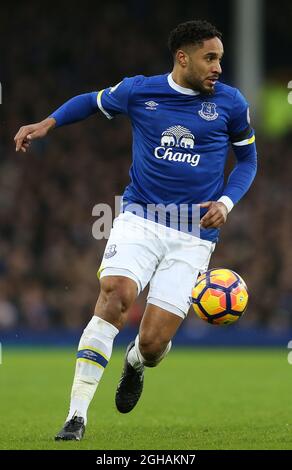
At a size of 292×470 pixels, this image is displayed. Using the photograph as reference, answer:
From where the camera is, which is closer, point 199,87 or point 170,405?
point 199,87

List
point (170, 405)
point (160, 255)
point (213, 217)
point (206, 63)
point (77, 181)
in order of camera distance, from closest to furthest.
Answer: point (213, 217) < point (206, 63) < point (160, 255) < point (170, 405) < point (77, 181)

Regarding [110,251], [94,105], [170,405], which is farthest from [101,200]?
[110,251]

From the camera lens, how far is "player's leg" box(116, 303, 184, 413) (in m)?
6.79

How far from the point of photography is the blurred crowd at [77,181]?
17.4 m

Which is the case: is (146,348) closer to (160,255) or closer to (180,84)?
(160,255)

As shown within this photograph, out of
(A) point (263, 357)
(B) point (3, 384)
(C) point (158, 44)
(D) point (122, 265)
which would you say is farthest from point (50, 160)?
(D) point (122, 265)

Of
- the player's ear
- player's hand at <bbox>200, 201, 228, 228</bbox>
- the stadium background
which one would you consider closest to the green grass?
the stadium background

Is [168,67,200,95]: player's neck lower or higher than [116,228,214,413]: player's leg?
higher

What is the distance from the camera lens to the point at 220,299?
6.61m

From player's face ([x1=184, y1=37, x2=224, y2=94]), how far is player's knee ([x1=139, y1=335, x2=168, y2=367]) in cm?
171

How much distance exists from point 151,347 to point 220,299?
2.05 ft

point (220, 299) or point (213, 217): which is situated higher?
point (213, 217)

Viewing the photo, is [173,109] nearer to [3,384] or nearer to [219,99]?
[219,99]

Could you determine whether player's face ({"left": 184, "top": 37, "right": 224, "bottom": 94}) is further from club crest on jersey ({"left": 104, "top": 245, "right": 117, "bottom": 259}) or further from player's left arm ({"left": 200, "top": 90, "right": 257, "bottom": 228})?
club crest on jersey ({"left": 104, "top": 245, "right": 117, "bottom": 259})
